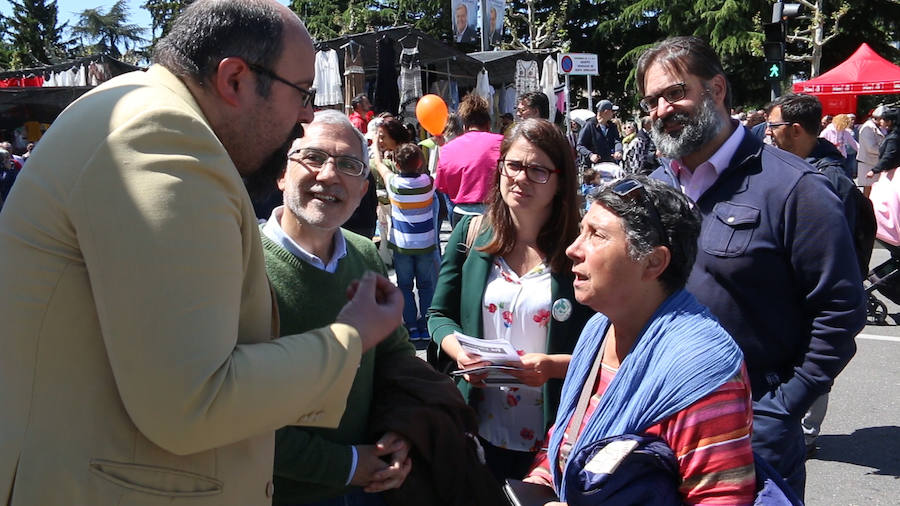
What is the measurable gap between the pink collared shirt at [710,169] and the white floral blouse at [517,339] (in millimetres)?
589

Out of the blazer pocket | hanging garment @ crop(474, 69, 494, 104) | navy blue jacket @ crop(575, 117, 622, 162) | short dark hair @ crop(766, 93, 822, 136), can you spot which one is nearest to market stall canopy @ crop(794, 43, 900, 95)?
hanging garment @ crop(474, 69, 494, 104)

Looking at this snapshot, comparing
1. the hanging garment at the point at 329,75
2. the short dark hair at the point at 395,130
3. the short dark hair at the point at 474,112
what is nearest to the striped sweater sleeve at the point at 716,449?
the short dark hair at the point at 395,130

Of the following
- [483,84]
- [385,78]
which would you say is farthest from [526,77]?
[385,78]

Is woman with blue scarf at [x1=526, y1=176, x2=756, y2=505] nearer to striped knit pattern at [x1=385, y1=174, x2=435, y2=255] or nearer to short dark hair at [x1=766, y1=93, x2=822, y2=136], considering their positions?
short dark hair at [x1=766, y1=93, x2=822, y2=136]

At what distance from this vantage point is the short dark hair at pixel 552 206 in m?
2.77

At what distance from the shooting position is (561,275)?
2.64 m

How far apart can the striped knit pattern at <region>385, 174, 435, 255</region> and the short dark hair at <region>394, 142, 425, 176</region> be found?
0.20ft

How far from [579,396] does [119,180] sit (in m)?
1.36

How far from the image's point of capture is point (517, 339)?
2643 millimetres

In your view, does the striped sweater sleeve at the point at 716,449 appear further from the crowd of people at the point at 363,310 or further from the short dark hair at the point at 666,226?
the short dark hair at the point at 666,226

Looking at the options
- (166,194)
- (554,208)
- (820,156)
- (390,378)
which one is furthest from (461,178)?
(166,194)

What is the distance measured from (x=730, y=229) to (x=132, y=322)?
1.90m

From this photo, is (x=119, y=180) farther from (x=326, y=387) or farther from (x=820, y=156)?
(x=820, y=156)

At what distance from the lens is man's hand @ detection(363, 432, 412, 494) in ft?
A: 6.50
